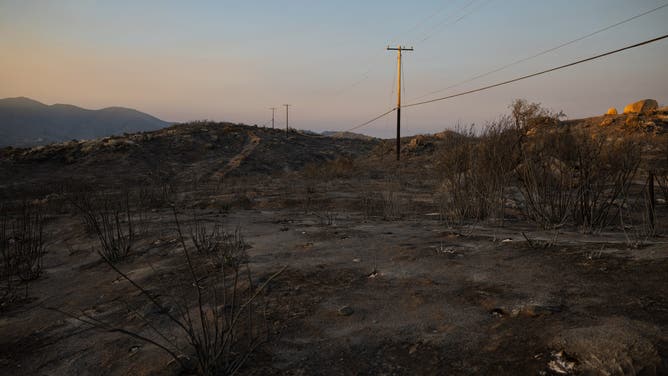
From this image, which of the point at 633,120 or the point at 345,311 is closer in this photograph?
the point at 345,311

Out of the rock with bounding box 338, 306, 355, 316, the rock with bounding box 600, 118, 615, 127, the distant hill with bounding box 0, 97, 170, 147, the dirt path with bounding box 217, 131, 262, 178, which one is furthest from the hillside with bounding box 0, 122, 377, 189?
the distant hill with bounding box 0, 97, 170, 147

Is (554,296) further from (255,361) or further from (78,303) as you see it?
(78,303)

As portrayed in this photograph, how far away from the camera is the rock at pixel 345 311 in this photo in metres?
2.69

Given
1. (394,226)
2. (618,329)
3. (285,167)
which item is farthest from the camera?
(285,167)

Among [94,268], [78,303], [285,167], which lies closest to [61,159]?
[285,167]

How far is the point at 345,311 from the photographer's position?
8.88 ft

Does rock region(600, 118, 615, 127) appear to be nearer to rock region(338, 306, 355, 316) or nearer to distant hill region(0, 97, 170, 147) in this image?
rock region(338, 306, 355, 316)

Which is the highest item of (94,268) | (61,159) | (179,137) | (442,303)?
(179,137)

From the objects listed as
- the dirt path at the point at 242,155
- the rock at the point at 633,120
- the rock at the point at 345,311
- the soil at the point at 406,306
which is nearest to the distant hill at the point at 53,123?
the dirt path at the point at 242,155

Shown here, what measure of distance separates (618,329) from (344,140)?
39681 millimetres

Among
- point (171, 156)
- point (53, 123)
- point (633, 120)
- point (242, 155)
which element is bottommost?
point (171, 156)

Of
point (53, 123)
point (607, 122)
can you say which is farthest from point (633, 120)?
point (53, 123)

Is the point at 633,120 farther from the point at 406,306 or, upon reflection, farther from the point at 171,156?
the point at 171,156

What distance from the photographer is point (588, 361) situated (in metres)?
1.75
